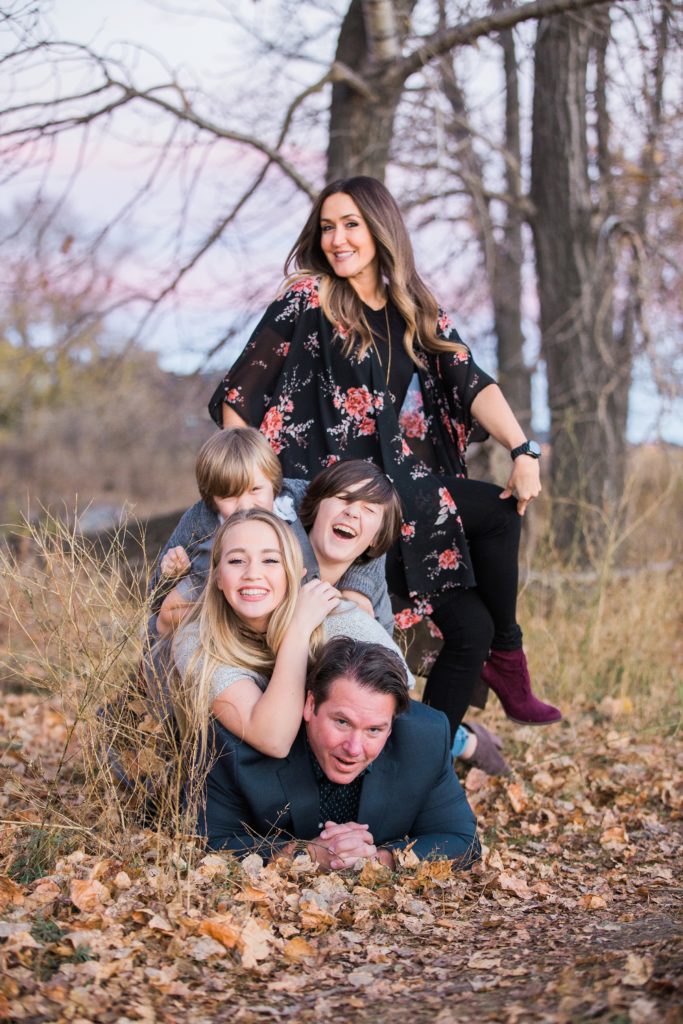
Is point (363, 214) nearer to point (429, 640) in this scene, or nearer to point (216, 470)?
point (216, 470)

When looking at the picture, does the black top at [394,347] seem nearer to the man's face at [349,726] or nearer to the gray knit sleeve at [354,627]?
the gray knit sleeve at [354,627]

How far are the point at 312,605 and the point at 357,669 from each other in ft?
0.97

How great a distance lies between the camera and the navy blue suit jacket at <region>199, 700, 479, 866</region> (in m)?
3.42

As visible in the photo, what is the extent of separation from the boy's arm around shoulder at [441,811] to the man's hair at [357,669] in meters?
0.23

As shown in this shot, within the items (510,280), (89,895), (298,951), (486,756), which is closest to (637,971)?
(298,951)

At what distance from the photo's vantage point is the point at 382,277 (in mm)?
4410

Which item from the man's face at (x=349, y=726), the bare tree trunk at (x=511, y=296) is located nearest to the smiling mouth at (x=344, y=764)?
the man's face at (x=349, y=726)

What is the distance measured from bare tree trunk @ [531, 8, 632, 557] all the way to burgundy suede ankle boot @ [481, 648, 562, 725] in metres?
4.80

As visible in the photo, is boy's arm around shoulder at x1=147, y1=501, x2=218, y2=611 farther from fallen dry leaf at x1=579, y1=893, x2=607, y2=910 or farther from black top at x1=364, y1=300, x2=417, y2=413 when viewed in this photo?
fallen dry leaf at x1=579, y1=893, x2=607, y2=910

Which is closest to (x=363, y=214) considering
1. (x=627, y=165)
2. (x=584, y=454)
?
(x=584, y=454)

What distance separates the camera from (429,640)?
479 centimetres

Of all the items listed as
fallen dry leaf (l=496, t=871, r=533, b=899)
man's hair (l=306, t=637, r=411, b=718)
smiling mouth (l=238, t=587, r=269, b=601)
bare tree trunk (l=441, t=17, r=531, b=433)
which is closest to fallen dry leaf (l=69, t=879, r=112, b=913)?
man's hair (l=306, t=637, r=411, b=718)

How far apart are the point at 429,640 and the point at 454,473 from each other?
81 centimetres

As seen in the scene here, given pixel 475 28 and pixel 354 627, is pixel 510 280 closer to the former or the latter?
pixel 475 28
